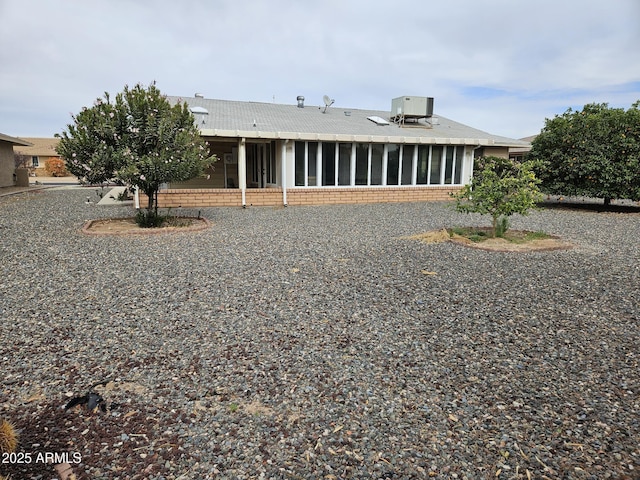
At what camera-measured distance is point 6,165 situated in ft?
73.1

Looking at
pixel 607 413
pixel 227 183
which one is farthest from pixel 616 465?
pixel 227 183

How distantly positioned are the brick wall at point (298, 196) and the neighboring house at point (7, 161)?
1327 centimetres

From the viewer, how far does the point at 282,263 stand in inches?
256

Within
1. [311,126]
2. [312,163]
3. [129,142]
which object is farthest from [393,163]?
[129,142]

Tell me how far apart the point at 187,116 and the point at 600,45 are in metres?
11.2

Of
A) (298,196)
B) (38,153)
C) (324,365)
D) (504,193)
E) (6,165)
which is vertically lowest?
(324,365)

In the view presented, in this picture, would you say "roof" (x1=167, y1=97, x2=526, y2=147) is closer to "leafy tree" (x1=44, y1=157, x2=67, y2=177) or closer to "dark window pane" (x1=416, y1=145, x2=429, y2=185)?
"dark window pane" (x1=416, y1=145, x2=429, y2=185)

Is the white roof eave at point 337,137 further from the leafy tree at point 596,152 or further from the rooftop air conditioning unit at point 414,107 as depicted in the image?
the rooftop air conditioning unit at point 414,107

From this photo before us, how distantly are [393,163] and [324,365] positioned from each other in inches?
546

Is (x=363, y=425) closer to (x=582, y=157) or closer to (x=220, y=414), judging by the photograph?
(x=220, y=414)

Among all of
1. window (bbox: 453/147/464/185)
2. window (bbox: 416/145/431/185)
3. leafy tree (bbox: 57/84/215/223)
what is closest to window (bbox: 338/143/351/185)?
window (bbox: 416/145/431/185)

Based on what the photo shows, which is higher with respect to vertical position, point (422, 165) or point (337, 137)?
point (337, 137)

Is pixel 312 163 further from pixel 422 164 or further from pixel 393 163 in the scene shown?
pixel 422 164

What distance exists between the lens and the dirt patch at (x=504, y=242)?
24.8ft
